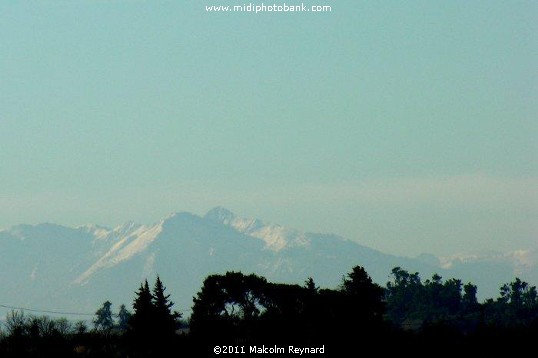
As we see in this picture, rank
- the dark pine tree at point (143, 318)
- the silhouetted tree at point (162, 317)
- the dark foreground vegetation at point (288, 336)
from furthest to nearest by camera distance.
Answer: the dark pine tree at point (143, 318)
the silhouetted tree at point (162, 317)
the dark foreground vegetation at point (288, 336)

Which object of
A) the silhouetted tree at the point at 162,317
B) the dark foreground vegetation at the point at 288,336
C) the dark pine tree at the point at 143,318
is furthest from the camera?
the dark pine tree at the point at 143,318

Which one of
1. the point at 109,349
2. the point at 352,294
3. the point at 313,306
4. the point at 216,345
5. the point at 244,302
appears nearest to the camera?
the point at 216,345

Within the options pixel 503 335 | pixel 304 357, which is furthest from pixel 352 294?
pixel 304 357

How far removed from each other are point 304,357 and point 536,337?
4016cm

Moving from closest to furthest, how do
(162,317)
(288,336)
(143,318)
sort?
(288,336) < (143,318) < (162,317)

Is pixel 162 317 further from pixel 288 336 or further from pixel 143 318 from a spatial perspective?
pixel 288 336

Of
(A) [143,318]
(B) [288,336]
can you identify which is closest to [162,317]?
(A) [143,318]

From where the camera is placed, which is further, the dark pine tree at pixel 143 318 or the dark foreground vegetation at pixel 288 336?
the dark pine tree at pixel 143 318

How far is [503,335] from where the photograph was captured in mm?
140125

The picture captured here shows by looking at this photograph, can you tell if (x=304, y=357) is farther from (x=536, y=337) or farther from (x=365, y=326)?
(x=536, y=337)

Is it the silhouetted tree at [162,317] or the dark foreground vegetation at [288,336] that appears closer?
the dark foreground vegetation at [288,336]

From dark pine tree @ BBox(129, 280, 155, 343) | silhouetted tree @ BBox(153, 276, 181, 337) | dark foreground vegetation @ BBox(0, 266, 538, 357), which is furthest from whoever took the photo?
dark pine tree @ BBox(129, 280, 155, 343)

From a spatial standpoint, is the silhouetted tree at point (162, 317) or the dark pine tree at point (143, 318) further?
the dark pine tree at point (143, 318)

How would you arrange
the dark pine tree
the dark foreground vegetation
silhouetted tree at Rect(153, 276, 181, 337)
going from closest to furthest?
the dark foreground vegetation
silhouetted tree at Rect(153, 276, 181, 337)
the dark pine tree
